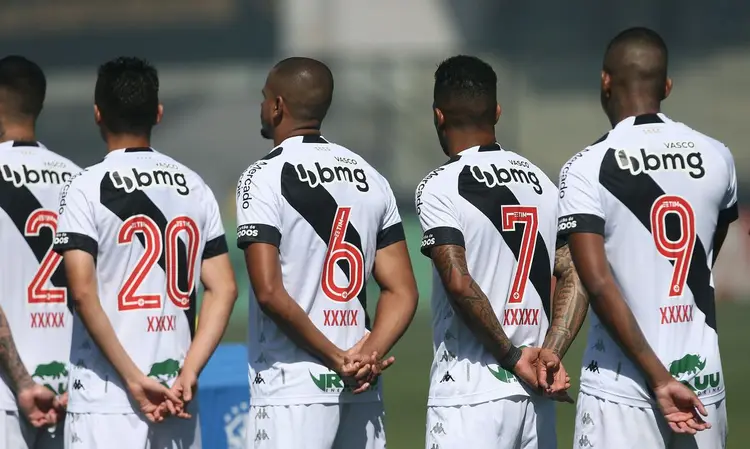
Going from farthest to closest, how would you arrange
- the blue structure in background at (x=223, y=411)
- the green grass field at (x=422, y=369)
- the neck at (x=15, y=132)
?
1. the green grass field at (x=422, y=369)
2. the blue structure in background at (x=223, y=411)
3. the neck at (x=15, y=132)

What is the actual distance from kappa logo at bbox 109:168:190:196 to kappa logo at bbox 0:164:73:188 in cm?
67

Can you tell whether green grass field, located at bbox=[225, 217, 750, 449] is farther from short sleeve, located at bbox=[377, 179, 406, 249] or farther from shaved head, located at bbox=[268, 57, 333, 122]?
shaved head, located at bbox=[268, 57, 333, 122]

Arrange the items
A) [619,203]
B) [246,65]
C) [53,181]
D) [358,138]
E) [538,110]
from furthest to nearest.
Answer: [246,65]
[538,110]
[358,138]
[53,181]
[619,203]

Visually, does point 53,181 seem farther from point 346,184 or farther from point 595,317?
point 595,317

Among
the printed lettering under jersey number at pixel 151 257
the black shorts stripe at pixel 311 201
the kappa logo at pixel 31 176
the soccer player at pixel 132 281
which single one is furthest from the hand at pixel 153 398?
the kappa logo at pixel 31 176

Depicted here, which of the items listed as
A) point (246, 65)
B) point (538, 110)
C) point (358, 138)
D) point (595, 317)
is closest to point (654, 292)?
point (595, 317)

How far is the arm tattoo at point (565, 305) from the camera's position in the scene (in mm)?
5141

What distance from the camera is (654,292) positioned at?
16.2ft

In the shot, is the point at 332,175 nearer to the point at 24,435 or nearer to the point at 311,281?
the point at 311,281

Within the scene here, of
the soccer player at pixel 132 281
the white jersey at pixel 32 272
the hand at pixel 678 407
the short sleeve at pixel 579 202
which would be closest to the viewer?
the hand at pixel 678 407

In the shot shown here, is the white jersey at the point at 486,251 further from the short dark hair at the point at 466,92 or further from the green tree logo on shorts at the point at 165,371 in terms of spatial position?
the green tree logo on shorts at the point at 165,371

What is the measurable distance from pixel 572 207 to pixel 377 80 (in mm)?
18665

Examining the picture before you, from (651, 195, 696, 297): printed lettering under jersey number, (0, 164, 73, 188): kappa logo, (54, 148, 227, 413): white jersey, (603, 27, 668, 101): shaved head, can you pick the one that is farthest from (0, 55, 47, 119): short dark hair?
(651, 195, 696, 297): printed lettering under jersey number

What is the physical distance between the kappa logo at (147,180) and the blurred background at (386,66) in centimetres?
1395
